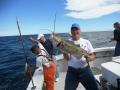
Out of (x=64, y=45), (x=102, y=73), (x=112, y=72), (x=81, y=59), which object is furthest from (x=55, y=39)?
(x=102, y=73)

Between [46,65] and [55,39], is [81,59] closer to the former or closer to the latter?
[55,39]

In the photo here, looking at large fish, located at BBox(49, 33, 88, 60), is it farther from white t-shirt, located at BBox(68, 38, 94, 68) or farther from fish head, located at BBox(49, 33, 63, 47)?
white t-shirt, located at BBox(68, 38, 94, 68)

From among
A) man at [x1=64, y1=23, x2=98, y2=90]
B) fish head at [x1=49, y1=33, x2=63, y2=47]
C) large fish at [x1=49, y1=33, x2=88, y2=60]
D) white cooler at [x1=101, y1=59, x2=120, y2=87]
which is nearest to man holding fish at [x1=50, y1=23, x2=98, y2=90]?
man at [x1=64, y1=23, x2=98, y2=90]

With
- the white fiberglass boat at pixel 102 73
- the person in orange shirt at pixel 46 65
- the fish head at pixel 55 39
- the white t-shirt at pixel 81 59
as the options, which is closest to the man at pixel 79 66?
the white t-shirt at pixel 81 59

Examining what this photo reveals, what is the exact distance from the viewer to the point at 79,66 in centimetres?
257

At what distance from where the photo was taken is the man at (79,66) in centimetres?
253

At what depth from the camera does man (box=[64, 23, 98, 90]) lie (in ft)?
8.29

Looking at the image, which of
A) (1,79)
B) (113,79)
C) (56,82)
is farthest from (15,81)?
(113,79)

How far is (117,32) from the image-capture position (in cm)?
551

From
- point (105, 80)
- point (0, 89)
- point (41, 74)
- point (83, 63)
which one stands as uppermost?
point (83, 63)

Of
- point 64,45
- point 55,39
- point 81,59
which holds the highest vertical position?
point 55,39

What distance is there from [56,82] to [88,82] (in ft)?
7.88

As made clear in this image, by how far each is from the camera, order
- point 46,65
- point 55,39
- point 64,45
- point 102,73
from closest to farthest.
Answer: point 55,39, point 64,45, point 102,73, point 46,65

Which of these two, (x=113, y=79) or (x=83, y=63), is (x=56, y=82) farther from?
(x=113, y=79)
